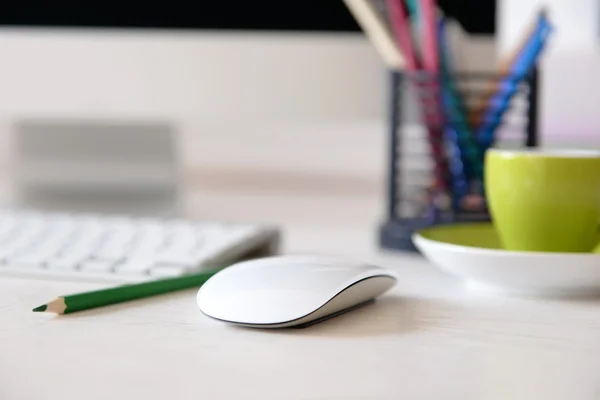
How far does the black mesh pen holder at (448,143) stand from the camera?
0.66 m

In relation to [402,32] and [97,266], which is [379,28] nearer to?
[402,32]

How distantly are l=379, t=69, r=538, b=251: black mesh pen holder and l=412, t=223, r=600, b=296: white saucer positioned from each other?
126 mm

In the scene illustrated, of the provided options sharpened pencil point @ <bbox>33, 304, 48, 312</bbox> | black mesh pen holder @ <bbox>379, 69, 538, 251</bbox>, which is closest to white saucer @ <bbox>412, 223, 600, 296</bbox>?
black mesh pen holder @ <bbox>379, 69, 538, 251</bbox>

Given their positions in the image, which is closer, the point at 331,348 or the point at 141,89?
the point at 331,348

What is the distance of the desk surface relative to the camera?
34cm

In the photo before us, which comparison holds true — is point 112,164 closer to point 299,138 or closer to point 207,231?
point 299,138

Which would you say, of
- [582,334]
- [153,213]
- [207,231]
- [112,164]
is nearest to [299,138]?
[112,164]

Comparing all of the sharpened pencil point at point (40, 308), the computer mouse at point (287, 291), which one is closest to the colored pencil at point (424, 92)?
the computer mouse at point (287, 291)

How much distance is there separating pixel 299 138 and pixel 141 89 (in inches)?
14.3

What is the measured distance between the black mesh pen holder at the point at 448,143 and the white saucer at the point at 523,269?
13cm

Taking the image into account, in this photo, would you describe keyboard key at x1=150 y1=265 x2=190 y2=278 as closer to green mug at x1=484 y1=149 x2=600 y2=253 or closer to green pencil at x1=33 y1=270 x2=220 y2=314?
green pencil at x1=33 y1=270 x2=220 y2=314

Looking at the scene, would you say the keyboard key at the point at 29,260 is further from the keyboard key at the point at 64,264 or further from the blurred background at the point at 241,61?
the blurred background at the point at 241,61

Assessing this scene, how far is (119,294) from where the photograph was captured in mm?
474

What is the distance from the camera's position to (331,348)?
0.39 meters
